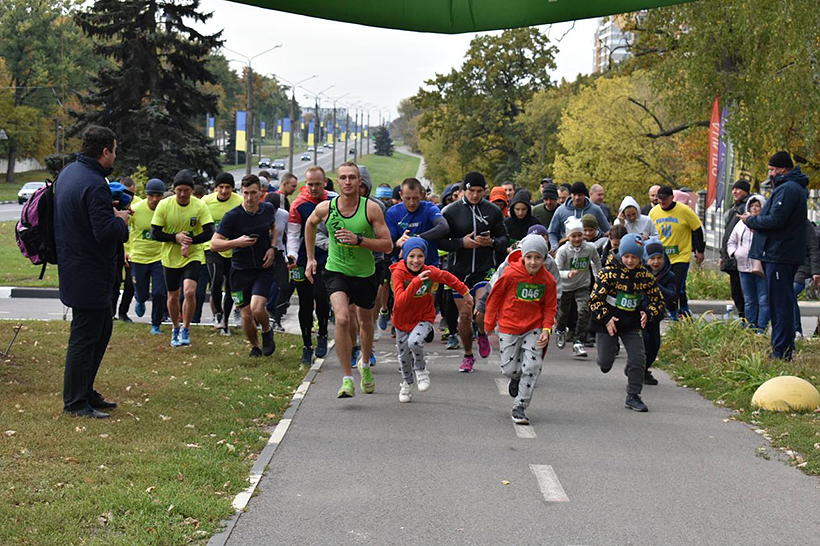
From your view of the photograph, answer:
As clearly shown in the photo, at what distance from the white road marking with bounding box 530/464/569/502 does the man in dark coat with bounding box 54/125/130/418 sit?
10.9 feet

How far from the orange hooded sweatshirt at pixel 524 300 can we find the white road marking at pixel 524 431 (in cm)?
81

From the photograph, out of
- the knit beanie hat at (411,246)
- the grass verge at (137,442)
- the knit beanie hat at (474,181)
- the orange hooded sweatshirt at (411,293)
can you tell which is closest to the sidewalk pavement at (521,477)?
the grass verge at (137,442)

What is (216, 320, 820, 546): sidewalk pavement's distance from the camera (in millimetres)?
5629

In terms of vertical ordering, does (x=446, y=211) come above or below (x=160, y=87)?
below

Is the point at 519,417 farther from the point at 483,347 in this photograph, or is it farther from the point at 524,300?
the point at 483,347

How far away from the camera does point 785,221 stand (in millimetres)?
11258

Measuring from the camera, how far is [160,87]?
49.8 metres

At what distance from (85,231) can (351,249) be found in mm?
2594

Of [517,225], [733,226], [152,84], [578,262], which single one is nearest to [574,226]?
[578,262]

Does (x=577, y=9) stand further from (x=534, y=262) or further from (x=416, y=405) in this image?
(x=416, y=405)

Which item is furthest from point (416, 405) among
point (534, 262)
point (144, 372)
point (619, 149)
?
point (619, 149)

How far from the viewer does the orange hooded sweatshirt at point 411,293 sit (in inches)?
384

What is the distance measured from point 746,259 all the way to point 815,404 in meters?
4.72

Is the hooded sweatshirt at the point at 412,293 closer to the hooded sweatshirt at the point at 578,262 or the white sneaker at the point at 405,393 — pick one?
the white sneaker at the point at 405,393
